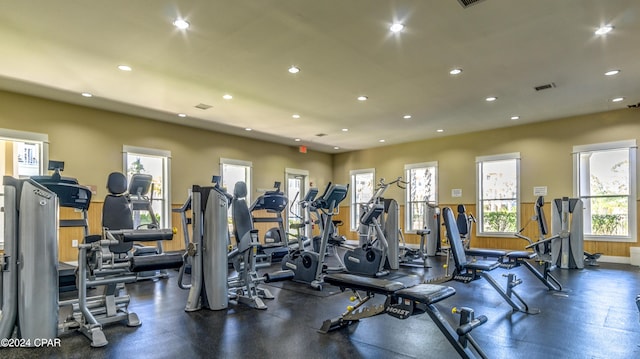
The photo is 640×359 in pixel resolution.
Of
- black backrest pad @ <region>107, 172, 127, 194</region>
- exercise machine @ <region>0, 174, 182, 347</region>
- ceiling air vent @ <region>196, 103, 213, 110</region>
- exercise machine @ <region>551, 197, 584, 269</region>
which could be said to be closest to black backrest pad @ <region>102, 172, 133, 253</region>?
black backrest pad @ <region>107, 172, 127, 194</region>

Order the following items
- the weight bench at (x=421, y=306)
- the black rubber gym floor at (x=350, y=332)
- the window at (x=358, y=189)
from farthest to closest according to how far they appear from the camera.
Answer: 1. the window at (x=358, y=189)
2. the black rubber gym floor at (x=350, y=332)
3. the weight bench at (x=421, y=306)

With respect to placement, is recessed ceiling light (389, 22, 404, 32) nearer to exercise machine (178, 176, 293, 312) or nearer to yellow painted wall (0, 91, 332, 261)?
exercise machine (178, 176, 293, 312)

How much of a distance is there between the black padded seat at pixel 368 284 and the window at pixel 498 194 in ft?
22.9

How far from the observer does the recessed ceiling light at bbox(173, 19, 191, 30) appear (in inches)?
147

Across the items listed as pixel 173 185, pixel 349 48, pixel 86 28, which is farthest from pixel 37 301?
pixel 173 185

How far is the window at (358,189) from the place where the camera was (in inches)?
457

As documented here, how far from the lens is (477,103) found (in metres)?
6.79

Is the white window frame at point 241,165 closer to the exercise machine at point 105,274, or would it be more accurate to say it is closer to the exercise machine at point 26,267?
the exercise machine at point 105,274

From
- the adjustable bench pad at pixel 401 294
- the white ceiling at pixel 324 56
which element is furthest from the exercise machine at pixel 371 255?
the adjustable bench pad at pixel 401 294

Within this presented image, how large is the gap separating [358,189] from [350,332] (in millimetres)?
8782

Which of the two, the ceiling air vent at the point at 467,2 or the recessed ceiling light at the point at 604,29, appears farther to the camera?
the recessed ceiling light at the point at 604,29

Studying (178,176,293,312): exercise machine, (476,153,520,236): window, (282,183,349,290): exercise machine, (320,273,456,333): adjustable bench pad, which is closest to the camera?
(320,273,456,333): adjustable bench pad

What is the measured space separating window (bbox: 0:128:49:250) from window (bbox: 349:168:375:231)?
8.20 m

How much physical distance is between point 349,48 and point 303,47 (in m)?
0.56
